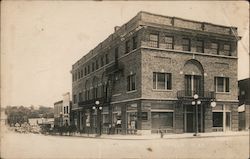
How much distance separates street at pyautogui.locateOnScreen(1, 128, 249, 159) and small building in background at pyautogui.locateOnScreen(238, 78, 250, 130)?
36cm

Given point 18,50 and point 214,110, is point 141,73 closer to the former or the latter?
point 214,110

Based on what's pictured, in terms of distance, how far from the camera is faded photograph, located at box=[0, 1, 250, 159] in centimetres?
507

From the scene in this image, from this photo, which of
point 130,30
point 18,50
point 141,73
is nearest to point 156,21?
point 130,30

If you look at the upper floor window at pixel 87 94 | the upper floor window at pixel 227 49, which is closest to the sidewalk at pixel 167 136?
the upper floor window at pixel 87 94

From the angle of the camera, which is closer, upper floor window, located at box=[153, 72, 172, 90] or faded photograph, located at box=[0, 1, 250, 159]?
faded photograph, located at box=[0, 1, 250, 159]

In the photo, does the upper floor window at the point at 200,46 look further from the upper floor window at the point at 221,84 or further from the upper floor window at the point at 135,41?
the upper floor window at the point at 135,41

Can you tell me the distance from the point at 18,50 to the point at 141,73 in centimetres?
161

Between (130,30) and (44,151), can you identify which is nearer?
(44,151)

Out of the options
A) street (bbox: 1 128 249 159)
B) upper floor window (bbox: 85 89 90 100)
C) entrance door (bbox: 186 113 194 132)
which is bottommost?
street (bbox: 1 128 249 159)

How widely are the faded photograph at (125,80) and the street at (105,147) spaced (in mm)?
12

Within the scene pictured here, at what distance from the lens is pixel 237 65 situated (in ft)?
18.9

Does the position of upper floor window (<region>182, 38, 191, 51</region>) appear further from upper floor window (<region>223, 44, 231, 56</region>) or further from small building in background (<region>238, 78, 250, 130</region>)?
small building in background (<region>238, 78, 250, 130</region>)

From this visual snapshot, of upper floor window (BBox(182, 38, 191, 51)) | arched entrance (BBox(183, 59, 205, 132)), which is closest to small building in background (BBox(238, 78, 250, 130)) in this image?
arched entrance (BBox(183, 59, 205, 132))

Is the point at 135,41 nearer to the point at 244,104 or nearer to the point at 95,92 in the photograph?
the point at 95,92
